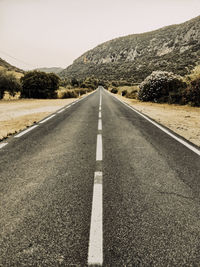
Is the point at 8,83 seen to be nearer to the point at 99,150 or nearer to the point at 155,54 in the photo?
the point at 99,150

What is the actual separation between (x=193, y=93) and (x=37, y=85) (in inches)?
787

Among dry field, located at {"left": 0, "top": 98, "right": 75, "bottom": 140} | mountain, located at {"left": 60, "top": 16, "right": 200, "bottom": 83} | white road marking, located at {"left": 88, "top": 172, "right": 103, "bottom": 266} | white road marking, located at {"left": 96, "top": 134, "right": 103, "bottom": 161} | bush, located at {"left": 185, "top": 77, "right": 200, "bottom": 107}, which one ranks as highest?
mountain, located at {"left": 60, "top": 16, "right": 200, "bottom": 83}

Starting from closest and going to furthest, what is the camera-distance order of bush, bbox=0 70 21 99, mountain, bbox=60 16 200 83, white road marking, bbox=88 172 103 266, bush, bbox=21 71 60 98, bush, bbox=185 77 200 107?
1. white road marking, bbox=88 172 103 266
2. bush, bbox=185 77 200 107
3. bush, bbox=0 70 21 99
4. bush, bbox=21 71 60 98
5. mountain, bbox=60 16 200 83

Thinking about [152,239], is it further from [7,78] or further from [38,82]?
[38,82]

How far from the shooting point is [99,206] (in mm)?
2707

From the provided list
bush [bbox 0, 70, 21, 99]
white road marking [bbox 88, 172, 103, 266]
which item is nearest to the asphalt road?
white road marking [bbox 88, 172, 103, 266]

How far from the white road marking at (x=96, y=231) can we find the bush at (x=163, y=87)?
17093 mm

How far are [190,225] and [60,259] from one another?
164 centimetres

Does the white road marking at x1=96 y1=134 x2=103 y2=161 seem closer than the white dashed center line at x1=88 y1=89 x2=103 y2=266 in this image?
No

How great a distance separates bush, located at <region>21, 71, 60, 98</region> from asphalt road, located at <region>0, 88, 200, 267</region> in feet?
75.5

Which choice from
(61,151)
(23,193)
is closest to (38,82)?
(61,151)

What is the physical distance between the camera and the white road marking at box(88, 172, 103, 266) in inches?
72.9

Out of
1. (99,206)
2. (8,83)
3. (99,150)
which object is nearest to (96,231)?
(99,206)

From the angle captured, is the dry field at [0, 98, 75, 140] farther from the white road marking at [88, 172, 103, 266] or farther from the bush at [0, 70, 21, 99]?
the bush at [0, 70, 21, 99]
